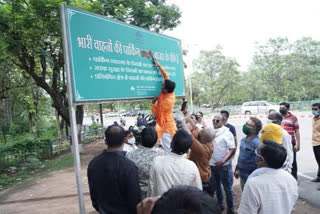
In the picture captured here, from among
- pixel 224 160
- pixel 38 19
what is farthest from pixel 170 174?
pixel 38 19

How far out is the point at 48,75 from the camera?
14.0 metres

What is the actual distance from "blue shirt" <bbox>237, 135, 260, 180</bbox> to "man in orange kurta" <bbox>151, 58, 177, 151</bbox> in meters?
1.07

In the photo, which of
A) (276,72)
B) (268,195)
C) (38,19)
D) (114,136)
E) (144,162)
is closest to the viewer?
(268,195)

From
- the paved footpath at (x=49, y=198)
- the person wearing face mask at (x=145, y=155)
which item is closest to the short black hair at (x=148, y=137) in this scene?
the person wearing face mask at (x=145, y=155)

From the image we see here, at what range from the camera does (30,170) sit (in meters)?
9.54

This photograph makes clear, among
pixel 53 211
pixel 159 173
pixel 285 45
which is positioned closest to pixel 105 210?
pixel 159 173

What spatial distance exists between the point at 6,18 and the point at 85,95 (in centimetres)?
603

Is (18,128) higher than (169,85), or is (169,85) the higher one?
(169,85)

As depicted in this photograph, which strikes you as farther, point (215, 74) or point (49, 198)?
point (215, 74)

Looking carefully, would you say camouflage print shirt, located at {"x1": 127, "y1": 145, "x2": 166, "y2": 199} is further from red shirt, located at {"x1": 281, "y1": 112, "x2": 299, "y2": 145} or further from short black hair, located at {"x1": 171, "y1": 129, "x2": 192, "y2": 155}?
red shirt, located at {"x1": 281, "y1": 112, "x2": 299, "y2": 145}

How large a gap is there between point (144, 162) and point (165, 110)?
137 cm

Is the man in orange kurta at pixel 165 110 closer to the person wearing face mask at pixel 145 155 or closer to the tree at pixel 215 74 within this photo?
the person wearing face mask at pixel 145 155

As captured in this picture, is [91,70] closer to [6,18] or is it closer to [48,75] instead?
[6,18]

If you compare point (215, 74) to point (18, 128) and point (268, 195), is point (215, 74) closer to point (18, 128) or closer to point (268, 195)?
point (18, 128)
